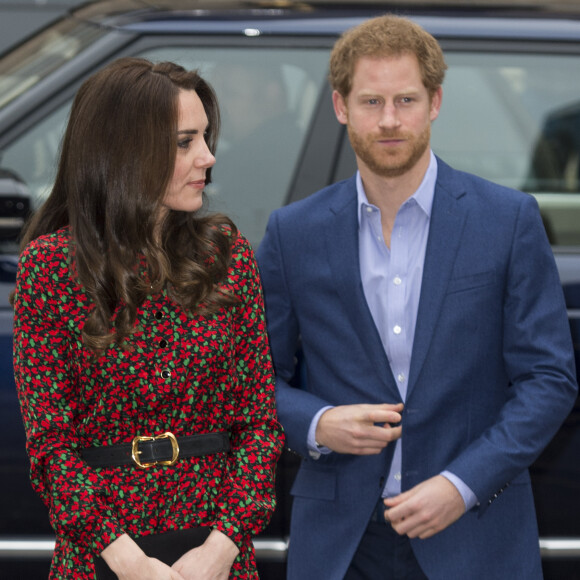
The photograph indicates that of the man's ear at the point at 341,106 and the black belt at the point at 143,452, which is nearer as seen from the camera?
the black belt at the point at 143,452

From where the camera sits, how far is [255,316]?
2.28 m

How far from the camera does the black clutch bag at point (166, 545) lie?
211cm

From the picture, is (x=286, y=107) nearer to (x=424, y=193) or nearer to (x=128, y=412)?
(x=424, y=193)

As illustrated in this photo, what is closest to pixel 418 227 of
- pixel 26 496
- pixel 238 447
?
pixel 238 447

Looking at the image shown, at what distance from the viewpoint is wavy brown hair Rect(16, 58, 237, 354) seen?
6.98 ft

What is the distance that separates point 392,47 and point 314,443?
94cm

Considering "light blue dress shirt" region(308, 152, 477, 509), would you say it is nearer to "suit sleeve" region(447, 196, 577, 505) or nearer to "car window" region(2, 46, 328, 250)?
"suit sleeve" region(447, 196, 577, 505)

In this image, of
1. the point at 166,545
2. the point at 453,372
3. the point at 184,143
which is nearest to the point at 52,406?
the point at 166,545

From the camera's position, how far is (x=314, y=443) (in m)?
2.49

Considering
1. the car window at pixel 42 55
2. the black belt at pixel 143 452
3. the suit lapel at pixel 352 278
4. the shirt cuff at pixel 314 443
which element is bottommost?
the shirt cuff at pixel 314 443

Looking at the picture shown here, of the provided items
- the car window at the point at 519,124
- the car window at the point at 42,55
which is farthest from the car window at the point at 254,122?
the car window at the point at 519,124

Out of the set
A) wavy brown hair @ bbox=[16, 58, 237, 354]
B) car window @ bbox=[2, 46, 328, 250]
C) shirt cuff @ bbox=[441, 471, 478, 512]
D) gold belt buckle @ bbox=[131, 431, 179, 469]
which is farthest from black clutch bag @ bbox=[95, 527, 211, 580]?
car window @ bbox=[2, 46, 328, 250]

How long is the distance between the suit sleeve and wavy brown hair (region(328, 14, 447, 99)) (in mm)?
417

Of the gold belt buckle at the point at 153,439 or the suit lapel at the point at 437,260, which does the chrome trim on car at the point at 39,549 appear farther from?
the gold belt buckle at the point at 153,439
